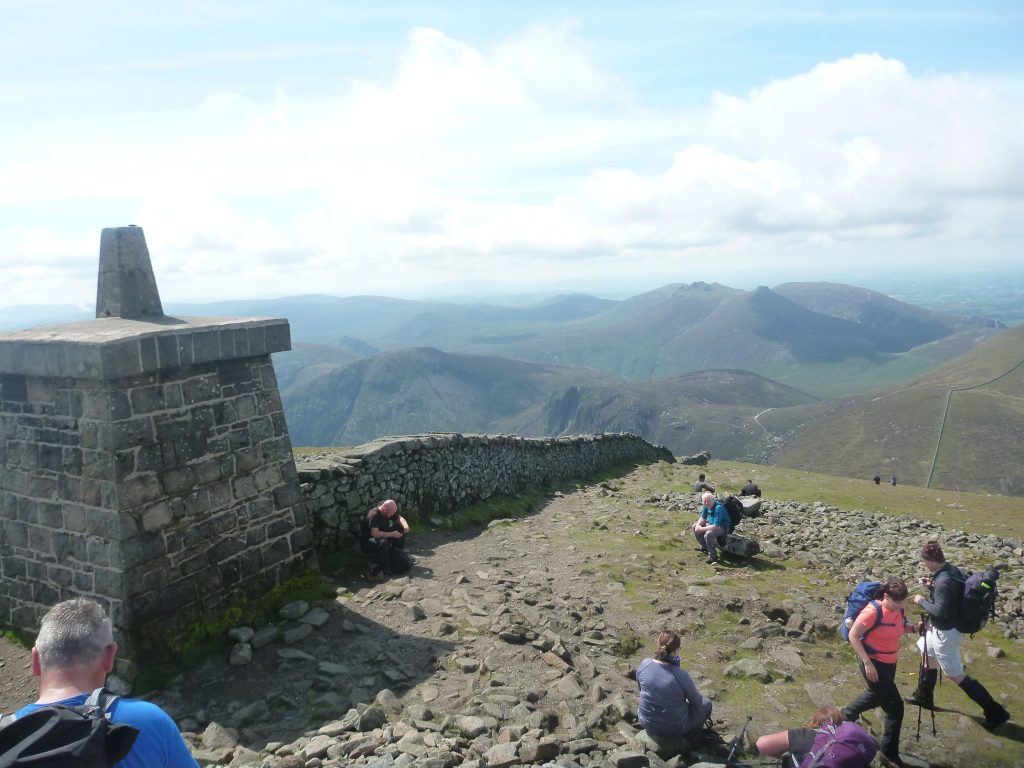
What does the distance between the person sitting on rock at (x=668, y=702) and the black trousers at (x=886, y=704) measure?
1949 millimetres

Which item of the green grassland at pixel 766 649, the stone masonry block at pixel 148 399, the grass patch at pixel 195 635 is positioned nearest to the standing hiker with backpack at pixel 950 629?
the green grassland at pixel 766 649

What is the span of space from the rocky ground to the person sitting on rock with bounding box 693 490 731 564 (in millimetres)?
410

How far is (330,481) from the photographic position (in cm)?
1387

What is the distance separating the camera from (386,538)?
13.4 meters

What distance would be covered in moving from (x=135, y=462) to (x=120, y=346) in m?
1.58

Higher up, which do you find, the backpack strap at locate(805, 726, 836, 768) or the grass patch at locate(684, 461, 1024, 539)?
the backpack strap at locate(805, 726, 836, 768)

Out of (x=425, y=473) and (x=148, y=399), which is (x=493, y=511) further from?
(x=148, y=399)

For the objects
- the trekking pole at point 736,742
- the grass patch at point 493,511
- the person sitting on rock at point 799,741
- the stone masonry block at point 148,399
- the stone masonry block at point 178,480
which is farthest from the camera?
the grass patch at point 493,511

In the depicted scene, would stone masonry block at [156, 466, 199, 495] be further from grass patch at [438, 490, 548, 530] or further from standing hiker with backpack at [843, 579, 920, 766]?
standing hiker with backpack at [843, 579, 920, 766]

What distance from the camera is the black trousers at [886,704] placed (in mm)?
7949

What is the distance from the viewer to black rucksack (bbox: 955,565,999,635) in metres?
8.43

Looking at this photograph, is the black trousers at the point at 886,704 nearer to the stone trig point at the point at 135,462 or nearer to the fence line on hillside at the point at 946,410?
the stone trig point at the point at 135,462

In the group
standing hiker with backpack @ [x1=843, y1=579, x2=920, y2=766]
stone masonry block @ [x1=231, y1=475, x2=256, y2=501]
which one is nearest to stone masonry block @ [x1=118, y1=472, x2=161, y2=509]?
stone masonry block @ [x1=231, y1=475, x2=256, y2=501]

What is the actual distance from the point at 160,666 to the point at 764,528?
15603mm
